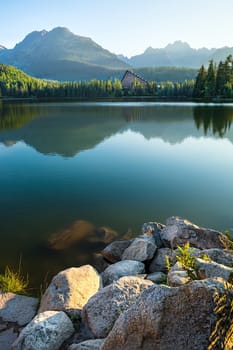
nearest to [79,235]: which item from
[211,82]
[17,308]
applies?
[17,308]

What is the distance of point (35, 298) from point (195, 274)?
526 centimetres

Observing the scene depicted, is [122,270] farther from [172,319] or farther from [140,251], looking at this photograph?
[172,319]

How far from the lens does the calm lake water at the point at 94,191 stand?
13078mm

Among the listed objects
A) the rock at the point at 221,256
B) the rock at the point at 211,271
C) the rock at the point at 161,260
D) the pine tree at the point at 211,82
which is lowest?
the rock at the point at 161,260

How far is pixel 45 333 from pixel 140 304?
294 cm

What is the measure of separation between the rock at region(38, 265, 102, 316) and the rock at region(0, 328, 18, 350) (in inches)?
34.0

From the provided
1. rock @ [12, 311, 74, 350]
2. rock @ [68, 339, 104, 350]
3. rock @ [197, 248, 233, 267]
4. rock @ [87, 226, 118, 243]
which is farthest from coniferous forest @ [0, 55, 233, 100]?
rock @ [68, 339, 104, 350]

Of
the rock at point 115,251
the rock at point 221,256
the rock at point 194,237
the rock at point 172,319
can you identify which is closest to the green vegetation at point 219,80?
the rock at point 194,237

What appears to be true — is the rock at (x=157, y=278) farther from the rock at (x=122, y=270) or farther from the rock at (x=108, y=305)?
the rock at (x=108, y=305)

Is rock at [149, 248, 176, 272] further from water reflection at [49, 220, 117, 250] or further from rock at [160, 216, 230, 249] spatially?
water reflection at [49, 220, 117, 250]

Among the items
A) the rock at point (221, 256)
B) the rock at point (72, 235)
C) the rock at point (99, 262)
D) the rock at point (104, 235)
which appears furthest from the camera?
the rock at point (104, 235)

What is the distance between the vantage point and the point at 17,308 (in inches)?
330

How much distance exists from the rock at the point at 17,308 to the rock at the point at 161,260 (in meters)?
4.19

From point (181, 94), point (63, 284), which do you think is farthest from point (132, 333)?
point (181, 94)
